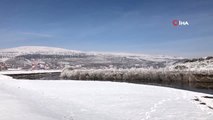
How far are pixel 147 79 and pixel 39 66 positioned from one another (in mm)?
56301

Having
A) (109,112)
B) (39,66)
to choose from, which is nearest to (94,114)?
(109,112)

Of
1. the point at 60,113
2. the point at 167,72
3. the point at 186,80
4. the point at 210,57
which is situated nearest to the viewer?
the point at 60,113

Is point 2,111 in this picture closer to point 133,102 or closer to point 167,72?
point 133,102

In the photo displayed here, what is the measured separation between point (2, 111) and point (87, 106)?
441 cm

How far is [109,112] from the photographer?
11.4 meters

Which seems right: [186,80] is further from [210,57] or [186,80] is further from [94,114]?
[94,114]

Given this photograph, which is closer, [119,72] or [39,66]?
[119,72]

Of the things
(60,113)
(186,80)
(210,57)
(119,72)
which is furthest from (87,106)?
(210,57)

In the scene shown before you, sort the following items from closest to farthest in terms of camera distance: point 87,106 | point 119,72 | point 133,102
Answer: point 87,106
point 133,102
point 119,72

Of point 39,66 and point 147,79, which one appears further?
point 39,66

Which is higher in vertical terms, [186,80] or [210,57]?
[210,57]

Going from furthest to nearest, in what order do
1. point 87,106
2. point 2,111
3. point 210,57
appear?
1. point 210,57
2. point 87,106
3. point 2,111

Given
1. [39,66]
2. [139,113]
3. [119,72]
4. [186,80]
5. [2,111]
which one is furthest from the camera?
[39,66]

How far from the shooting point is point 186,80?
1547 inches
